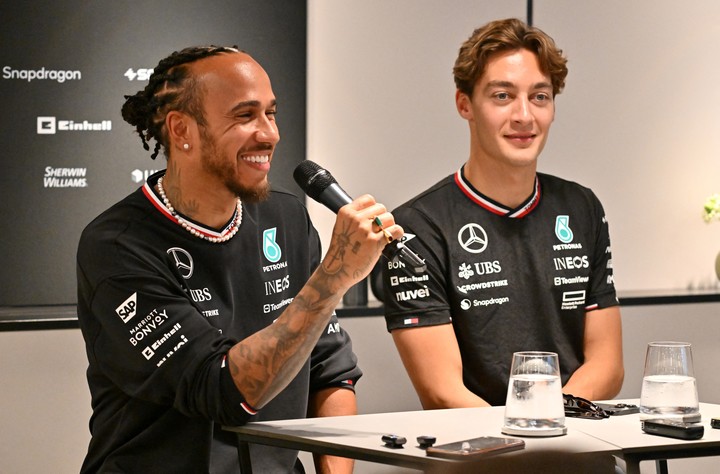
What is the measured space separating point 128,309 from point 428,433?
60 centimetres

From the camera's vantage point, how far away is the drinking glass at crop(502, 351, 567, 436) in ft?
5.58

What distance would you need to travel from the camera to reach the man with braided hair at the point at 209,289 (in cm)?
178

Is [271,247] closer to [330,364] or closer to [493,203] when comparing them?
[330,364]

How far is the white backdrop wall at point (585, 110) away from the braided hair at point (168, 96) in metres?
1.31

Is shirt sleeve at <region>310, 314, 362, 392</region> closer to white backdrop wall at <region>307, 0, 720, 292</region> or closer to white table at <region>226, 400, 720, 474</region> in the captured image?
white table at <region>226, 400, 720, 474</region>

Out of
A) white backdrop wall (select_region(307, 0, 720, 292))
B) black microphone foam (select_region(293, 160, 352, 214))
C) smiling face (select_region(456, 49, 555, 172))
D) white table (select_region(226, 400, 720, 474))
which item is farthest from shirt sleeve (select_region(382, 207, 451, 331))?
white backdrop wall (select_region(307, 0, 720, 292))

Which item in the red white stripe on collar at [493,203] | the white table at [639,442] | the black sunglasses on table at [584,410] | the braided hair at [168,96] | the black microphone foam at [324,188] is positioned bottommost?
the white table at [639,442]

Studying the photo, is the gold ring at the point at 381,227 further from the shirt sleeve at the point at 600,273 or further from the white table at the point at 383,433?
the shirt sleeve at the point at 600,273

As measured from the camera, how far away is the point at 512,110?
2580mm

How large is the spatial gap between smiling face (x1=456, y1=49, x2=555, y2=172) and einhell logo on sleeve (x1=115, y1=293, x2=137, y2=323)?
1.13m

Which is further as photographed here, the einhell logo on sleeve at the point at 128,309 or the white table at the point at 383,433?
the einhell logo on sleeve at the point at 128,309


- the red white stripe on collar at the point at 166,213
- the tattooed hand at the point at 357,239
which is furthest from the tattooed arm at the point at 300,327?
the red white stripe on collar at the point at 166,213

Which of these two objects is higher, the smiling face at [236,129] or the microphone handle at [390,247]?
the smiling face at [236,129]

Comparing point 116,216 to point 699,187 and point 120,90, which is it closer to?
point 120,90
